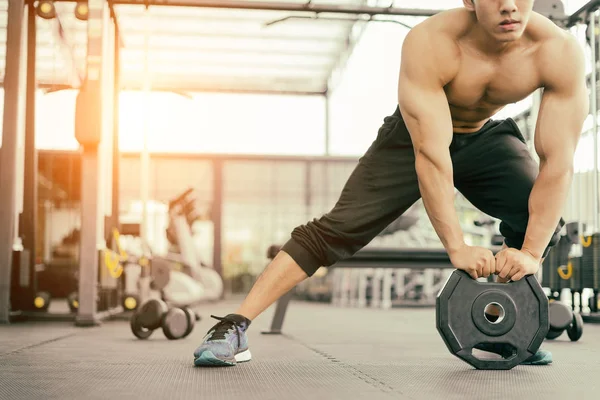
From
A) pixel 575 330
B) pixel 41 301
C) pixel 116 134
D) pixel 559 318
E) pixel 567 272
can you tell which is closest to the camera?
pixel 559 318

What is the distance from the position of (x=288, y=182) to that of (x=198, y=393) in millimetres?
8877

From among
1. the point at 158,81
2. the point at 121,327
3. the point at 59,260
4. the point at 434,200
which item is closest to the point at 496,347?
the point at 434,200

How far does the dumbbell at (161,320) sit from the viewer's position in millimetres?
3098

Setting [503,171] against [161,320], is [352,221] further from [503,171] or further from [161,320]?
[161,320]

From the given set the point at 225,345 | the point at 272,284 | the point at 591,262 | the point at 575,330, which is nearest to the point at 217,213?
the point at 591,262

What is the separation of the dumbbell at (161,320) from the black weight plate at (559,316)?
57.9 inches

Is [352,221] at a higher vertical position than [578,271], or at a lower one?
higher

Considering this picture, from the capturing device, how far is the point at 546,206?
6.26ft

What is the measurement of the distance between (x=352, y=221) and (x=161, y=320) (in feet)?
4.36

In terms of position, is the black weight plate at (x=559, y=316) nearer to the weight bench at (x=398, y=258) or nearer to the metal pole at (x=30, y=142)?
the weight bench at (x=398, y=258)

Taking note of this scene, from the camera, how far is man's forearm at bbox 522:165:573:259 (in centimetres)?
189

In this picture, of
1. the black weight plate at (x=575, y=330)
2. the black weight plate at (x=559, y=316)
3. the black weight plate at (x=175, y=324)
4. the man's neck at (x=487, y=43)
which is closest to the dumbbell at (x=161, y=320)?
the black weight plate at (x=175, y=324)

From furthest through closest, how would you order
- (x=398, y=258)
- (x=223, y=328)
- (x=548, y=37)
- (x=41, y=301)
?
(x=41, y=301)
(x=398, y=258)
(x=223, y=328)
(x=548, y=37)

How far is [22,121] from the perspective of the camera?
4.54 metres
